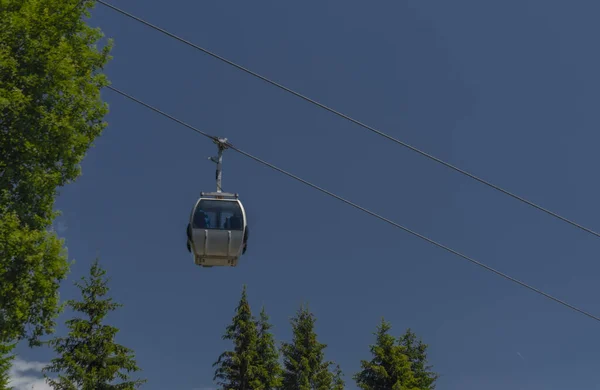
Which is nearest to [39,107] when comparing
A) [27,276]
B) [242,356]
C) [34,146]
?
[34,146]

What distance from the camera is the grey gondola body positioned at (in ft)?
40.5

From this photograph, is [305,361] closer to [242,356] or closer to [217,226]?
[242,356]

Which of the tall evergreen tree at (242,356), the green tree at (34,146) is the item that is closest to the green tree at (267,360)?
the tall evergreen tree at (242,356)

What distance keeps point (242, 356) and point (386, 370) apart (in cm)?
969

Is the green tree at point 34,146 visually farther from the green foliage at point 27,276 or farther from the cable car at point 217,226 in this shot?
the cable car at point 217,226

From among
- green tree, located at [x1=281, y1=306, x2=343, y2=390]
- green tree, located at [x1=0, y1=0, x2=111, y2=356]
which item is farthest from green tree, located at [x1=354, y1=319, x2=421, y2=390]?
green tree, located at [x1=0, y1=0, x2=111, y2=356]

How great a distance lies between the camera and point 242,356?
35156 mm

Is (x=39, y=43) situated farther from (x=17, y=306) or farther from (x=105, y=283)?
(x=105, y=283)

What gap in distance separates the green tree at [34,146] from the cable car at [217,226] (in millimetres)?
4393

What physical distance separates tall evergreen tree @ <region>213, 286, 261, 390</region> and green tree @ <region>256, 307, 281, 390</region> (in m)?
0.30

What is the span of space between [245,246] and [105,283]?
61.5ft

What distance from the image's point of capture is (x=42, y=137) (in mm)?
14578

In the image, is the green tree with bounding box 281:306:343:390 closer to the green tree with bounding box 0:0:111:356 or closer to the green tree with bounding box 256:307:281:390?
the green tree with bounding box 256:307:281:390

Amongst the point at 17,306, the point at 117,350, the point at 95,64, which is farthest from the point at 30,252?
the point at 117,350
